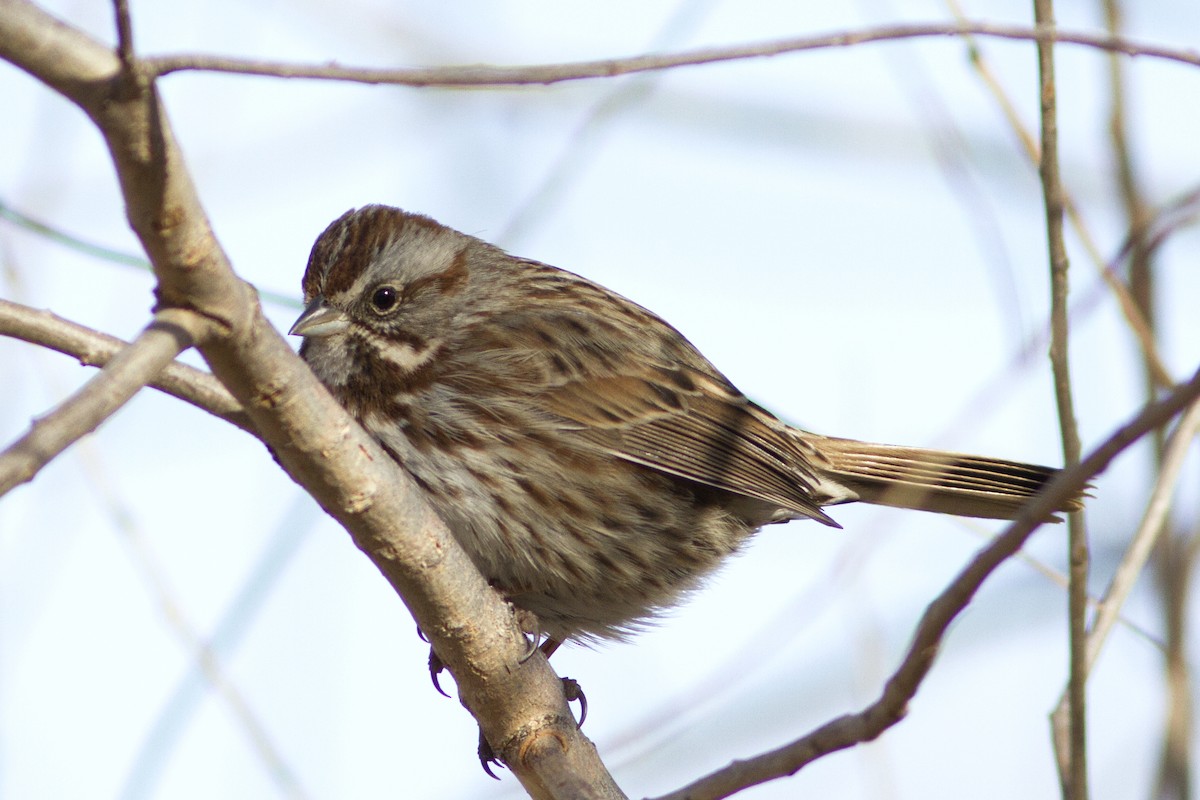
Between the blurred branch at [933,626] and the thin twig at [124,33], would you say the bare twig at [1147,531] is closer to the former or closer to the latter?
the blurred branch at [933,626]

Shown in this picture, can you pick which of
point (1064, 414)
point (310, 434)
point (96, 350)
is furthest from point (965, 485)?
point (96, 350)

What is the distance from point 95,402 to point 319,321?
2.36 metres

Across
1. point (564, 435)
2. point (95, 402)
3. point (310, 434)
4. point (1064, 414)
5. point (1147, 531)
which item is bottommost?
point (1147, 531)

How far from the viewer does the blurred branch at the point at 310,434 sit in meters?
1.74

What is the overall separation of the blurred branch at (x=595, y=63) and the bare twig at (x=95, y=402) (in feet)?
1.20

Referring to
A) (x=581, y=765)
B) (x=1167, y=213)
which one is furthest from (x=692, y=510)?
(x=1167, y=213)

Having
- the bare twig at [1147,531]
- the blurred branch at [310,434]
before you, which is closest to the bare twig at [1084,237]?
the bare twig at [1147,531]

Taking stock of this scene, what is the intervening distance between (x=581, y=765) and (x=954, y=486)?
6.14 feet

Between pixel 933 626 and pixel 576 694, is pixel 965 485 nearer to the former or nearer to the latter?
pixel 576 694

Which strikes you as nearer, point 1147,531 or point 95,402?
point 95,402

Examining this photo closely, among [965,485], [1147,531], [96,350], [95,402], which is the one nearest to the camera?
[95,402]

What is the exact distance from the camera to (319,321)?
157 inches

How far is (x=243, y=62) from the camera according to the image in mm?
1774

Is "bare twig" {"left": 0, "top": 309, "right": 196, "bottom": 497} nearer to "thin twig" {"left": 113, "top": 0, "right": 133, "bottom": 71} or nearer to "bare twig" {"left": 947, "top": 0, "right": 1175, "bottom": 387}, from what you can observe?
"thin twig" {"left": 113, "top": 0, "right": 133, "bottom": 71}
